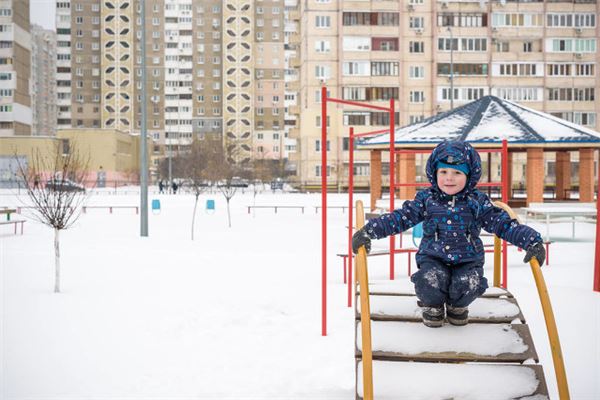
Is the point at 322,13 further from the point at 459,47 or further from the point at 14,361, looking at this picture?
the point at 14,361

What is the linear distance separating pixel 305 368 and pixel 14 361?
2.64 metres

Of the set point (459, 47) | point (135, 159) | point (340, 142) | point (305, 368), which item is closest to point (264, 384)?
point (305, 368)

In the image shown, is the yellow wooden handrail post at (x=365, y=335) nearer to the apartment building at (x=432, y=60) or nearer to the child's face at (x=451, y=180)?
the child's face at (x=451, y=180)

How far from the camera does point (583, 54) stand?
203 feet

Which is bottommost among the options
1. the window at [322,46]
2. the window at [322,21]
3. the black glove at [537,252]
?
the black glove at [537,252]

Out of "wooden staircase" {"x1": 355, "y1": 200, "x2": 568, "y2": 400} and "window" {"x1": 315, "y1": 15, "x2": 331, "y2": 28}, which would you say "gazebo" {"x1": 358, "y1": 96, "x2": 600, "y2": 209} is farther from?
"window" {"x1": 315, "y1": 15, "x2": 331, "y2": 28}

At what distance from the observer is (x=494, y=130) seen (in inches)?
906

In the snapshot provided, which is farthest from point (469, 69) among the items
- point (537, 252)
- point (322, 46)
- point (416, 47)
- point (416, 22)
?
point (537, 252)

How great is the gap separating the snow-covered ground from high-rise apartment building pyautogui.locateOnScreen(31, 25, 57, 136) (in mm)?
119005

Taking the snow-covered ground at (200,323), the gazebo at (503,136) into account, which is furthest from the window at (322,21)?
the snow-covered ground at (200,323)

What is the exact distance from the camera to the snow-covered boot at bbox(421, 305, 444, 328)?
13.6ft

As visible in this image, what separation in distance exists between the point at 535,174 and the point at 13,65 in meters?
71.3

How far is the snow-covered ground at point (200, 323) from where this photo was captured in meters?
5.36

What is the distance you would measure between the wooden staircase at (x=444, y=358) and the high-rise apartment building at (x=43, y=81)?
128 meters
